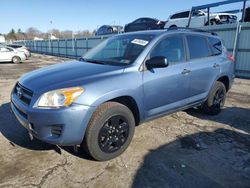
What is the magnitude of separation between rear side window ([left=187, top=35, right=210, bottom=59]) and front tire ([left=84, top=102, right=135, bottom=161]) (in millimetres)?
1910

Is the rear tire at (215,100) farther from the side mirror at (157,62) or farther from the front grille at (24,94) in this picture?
the front grille at (24,94)

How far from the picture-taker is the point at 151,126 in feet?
16.5

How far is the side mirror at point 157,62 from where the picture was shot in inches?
151

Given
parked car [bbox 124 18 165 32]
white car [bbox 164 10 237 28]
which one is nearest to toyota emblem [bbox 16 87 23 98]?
white car [bbox 164 10 237 28]

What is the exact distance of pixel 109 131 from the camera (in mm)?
3611

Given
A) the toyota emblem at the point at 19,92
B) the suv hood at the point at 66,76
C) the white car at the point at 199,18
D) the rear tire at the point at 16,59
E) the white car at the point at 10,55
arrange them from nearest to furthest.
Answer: the suv hood at the point at 66,76
the toyota emblem at the point at 19,92
the white car at the point at 199,18
the white car at the point at 10,55
the rear tire at the point at 16,59

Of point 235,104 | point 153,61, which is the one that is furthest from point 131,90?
point 235,104

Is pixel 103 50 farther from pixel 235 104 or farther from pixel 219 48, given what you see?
pixel 235 104

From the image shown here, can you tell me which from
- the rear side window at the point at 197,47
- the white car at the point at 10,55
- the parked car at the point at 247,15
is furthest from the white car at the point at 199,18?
the white car at the point at 10,55

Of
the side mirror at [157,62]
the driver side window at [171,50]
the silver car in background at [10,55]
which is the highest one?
the driver side window at [171,50]

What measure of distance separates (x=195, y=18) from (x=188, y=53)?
12504 millimetres

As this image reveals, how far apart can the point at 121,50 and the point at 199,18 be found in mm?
13027

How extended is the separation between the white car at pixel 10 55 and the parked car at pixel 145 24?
29.3 ft

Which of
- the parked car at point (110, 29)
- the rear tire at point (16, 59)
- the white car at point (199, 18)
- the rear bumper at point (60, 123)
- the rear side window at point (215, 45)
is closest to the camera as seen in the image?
the rear bumper at point (60, 123)
